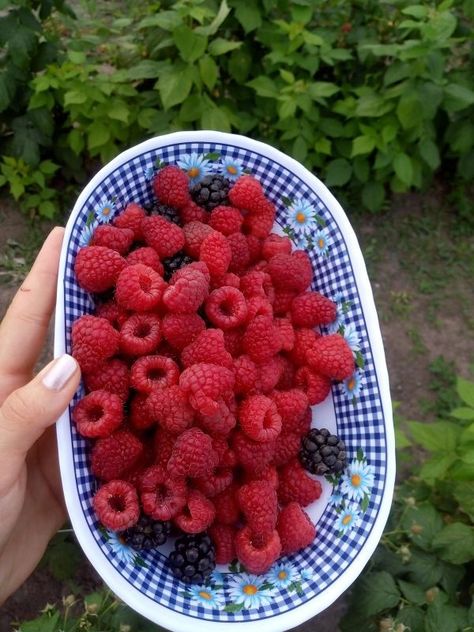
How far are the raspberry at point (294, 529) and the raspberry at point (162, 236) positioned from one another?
64 cm

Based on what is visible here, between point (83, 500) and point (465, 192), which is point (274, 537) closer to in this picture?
point (83, 500)

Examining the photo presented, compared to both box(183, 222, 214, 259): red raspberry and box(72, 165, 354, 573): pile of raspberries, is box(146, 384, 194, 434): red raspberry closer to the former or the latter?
box(72, 165, 354, 573): pile of raspberries

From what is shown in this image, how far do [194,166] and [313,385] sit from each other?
621 millimetres

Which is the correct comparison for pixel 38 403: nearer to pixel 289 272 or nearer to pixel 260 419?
pixel 260 419

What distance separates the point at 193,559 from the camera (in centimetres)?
123

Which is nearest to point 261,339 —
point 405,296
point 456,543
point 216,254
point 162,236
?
point 216,254

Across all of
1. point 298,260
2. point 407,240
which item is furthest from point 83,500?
point 407,240

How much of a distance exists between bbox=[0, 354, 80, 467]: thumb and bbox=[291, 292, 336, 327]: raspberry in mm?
547

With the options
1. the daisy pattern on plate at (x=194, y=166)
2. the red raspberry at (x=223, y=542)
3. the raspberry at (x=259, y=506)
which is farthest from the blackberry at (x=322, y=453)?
the daisy pattern on plate at (x=194, y=166)

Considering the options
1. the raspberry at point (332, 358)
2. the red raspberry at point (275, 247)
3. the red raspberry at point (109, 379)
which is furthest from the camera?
the red raspberry at point (275, 247)

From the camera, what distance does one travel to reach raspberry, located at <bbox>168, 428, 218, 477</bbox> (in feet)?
3.88

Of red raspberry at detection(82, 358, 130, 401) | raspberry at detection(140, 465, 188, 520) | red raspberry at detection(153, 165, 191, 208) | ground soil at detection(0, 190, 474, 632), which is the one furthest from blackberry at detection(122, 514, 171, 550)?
ground soil at detection(0, 190, 474, 632)

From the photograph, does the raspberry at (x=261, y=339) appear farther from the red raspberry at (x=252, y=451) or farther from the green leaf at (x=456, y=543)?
the green leaf at (x=456, y=543)

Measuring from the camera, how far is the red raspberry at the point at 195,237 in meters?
1.42
